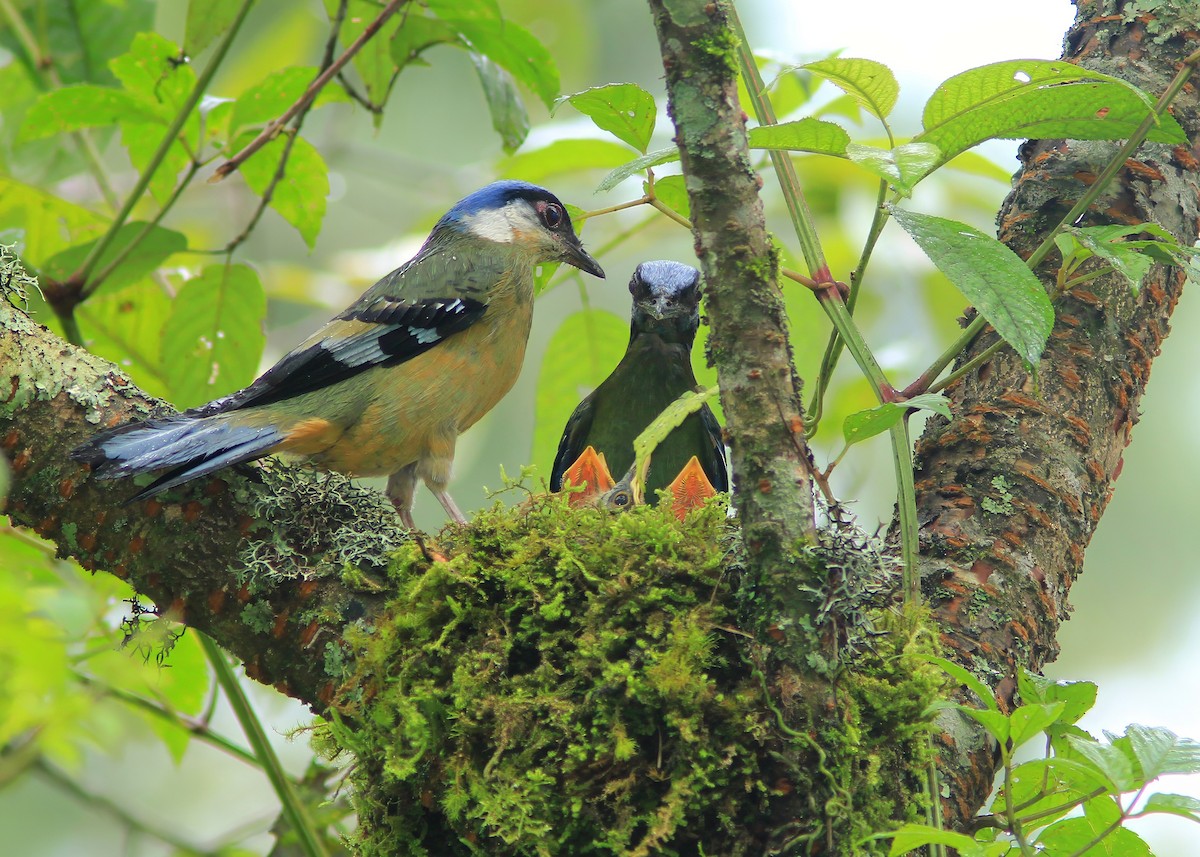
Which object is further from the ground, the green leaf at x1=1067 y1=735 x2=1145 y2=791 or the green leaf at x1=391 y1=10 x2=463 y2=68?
the green leaf at x1=391 y1=10 x2=463 y2=68

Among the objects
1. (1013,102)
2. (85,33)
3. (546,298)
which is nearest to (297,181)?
(85,33)

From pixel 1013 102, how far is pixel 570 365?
5.59 feet

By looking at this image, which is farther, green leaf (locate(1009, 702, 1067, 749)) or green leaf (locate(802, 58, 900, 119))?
green leaf (locate(802, 58, 900, 119))

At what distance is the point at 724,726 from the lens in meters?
1.98

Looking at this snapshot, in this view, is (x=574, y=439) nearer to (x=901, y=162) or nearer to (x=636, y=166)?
(x=636, y=166)

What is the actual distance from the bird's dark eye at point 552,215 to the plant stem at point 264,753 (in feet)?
6.46

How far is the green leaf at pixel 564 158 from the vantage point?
3410 millimetres

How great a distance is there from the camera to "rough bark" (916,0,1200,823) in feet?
8.09

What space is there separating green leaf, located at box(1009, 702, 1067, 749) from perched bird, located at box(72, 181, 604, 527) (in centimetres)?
175

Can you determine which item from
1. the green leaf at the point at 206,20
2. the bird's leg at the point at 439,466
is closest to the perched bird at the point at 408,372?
the bird's leg at the point at 439,466

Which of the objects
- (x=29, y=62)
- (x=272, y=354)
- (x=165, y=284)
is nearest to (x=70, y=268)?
(x=165, y=284)

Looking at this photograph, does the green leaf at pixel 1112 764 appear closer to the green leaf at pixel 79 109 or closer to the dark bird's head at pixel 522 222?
the dark bird's head at pixel 522 222

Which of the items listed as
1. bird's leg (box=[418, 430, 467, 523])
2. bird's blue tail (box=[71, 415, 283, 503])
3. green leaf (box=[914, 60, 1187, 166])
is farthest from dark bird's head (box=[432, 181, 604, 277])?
green leaf (box=[914, 60, 1187, 166])

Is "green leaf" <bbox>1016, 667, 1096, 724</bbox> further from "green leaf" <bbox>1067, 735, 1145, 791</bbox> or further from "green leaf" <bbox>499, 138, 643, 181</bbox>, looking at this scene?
"green leaf" <bbox>499, 138, 643, 181</bbox>
